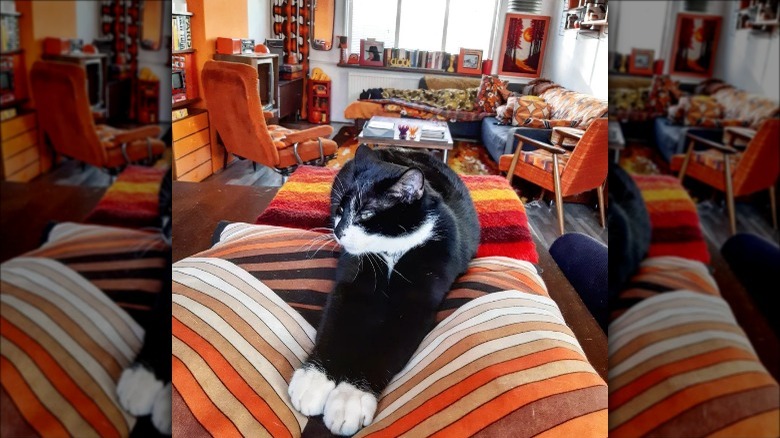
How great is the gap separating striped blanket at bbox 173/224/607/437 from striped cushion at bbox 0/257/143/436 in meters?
0.27

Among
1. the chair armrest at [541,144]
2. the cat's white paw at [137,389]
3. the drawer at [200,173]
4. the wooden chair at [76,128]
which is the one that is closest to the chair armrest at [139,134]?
the wooden chair at [76,128]

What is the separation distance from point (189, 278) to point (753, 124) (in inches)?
22.7

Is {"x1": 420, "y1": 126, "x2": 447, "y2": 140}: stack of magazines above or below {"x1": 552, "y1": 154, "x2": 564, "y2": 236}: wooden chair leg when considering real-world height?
above

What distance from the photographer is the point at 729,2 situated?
0.71ft

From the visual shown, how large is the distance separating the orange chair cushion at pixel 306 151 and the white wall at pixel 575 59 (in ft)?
0.88

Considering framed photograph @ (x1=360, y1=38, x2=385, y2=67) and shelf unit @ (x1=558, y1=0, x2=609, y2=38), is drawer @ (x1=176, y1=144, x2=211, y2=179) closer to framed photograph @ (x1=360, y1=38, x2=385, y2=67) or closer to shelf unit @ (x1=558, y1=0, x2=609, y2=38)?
framed photograph @ (x1=360, y1=38, x2=385, y2=67)

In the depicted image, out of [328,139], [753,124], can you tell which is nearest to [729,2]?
[753,124]

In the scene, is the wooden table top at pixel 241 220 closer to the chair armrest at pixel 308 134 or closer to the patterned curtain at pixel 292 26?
the chair armrest at pixel 308 134

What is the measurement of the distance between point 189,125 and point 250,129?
0.08 m

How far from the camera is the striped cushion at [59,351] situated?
0.24 metres

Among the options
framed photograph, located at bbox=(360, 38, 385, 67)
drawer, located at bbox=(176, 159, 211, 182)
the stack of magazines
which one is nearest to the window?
framed photograph, located at bbox=(360, 38, 385, 67)

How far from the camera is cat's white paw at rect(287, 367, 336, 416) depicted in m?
0.57

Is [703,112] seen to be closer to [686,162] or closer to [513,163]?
[686,162]

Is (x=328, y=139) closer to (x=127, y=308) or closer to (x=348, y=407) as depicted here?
(x=348, y=407)
